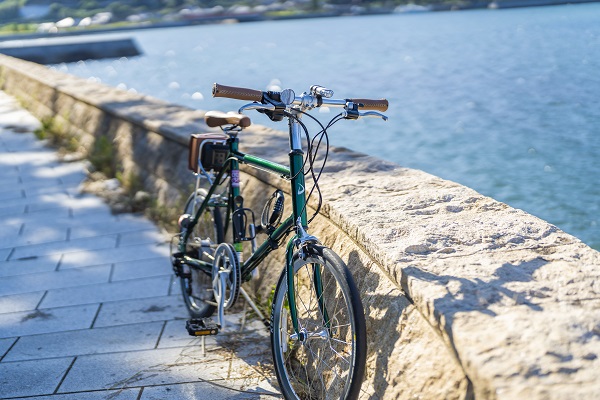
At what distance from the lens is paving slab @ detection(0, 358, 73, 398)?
11.6ft

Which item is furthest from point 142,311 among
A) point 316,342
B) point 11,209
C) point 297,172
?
point 11,209

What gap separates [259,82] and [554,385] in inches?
1162

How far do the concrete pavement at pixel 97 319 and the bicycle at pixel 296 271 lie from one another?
0.21 meters

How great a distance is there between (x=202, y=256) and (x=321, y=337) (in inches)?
58.3

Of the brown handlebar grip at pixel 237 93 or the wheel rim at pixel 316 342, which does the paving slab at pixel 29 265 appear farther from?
the brown handlebar grip at pixel 237 93

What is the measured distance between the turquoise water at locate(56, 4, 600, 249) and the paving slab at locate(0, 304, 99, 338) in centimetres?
669

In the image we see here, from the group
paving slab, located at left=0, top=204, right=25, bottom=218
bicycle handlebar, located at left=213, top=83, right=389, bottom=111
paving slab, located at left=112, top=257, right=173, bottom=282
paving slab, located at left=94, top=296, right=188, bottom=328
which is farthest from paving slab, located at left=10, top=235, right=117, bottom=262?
bicycle handlebar, located at left=213, top=83, right=389, bottom=111

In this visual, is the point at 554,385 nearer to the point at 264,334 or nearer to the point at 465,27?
the point at 264,334

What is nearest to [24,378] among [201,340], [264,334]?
[201,340]

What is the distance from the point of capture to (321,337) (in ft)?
9.98

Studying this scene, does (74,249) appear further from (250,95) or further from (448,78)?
(448,78)

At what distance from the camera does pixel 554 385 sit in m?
2.03

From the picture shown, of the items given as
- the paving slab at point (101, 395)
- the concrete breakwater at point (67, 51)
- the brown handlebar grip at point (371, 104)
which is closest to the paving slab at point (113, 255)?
the paving slab at point (101, 395)

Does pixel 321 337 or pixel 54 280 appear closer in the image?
pixel 321 337
